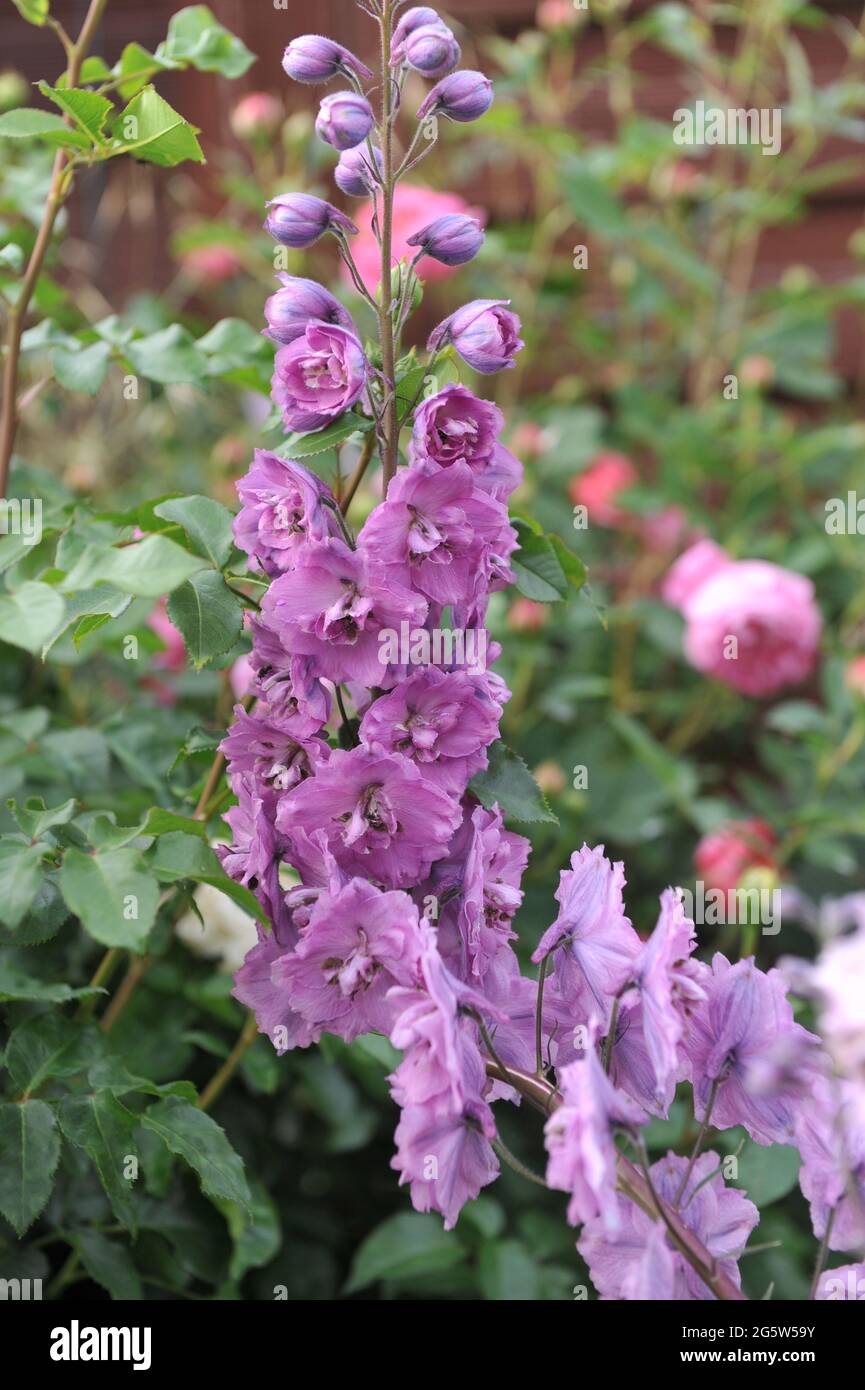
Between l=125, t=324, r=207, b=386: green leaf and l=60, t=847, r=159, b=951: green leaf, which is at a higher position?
l=125, t=324, r=207, b=386: green leaf

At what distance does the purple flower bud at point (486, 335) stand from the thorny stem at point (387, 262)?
1.2 inches

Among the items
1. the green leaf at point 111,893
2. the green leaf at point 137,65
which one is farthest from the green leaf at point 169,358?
the green leaf at point 111,893

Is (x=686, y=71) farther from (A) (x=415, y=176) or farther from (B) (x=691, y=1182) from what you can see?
(B) (x=691, y=1182)

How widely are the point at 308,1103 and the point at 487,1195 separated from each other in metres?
0.17

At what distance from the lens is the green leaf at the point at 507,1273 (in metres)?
0.89

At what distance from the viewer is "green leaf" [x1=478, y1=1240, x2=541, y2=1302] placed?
2.92 feet

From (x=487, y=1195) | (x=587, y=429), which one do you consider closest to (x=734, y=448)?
(x=587, y=429)

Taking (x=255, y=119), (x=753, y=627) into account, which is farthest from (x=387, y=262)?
(x=255, y=119)

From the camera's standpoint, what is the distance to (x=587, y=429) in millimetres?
1630

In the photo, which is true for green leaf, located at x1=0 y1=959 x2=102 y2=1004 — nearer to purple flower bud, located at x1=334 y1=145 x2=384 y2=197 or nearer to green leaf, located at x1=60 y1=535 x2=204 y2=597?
green leaf, located at x1=60 y1=535 x2=204 y2=597

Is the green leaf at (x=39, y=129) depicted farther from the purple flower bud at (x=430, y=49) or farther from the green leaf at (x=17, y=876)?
the green leaf at (x=17, y=876)

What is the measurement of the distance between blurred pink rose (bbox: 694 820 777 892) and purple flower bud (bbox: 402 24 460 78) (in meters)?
0.74

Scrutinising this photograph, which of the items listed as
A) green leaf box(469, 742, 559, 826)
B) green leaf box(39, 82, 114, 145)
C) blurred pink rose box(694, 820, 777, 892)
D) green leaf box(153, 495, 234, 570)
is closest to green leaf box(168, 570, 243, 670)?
green leaf box(153, 495, 234, 570)

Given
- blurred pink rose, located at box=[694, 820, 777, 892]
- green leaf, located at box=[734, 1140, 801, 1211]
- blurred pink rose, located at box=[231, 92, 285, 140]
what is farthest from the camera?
blurred pink rose, located at box=[231, 92, 285, 140]
